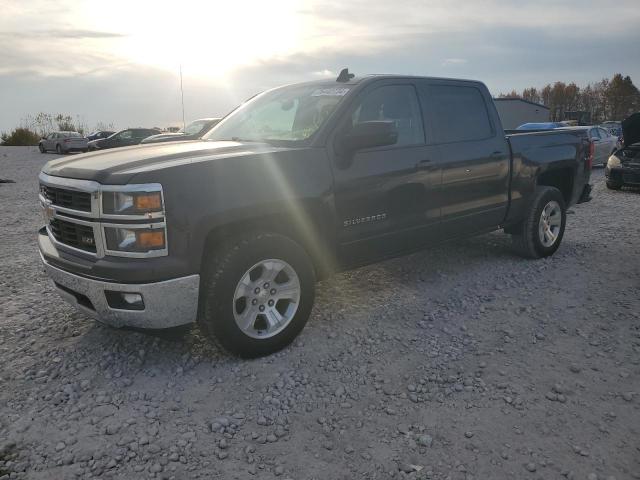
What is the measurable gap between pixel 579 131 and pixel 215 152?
4.72 m

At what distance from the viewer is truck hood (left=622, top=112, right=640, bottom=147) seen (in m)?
12.2

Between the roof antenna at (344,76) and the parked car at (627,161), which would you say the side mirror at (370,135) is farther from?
the parked car at (627,161)

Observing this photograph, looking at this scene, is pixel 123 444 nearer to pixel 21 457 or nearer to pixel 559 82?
pixel 21 457

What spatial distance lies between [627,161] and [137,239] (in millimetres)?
11874

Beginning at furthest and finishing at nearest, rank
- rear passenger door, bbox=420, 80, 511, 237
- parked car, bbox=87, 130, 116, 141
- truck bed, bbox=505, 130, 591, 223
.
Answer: parked car, bbox=87, 130, 116, 141
truck bed, bbox=505, 130, 591, 223
rear passenger door, bbox=420, 80, 511, 237

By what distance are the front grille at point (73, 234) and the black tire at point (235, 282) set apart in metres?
0.72

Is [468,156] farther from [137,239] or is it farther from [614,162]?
[614,162]

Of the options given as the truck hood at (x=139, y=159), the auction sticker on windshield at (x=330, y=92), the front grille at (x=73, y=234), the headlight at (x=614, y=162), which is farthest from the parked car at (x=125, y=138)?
the front grille at (x=73, y=234)

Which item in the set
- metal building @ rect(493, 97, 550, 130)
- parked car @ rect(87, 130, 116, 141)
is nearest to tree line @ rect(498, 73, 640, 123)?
metal building @ rect(493, 97, 550, 130)

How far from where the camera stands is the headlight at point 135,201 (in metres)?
3.01

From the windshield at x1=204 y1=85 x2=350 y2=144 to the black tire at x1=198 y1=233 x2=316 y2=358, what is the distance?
87cm

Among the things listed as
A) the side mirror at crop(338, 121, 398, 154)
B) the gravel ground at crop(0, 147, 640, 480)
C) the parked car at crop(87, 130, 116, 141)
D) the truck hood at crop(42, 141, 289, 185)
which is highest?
the side mirror at crop(338, 121, 398, 154)

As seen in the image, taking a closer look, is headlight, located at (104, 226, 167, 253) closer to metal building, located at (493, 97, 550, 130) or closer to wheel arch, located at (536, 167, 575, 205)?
wheel arch, located at (536, 167, 575, 205)

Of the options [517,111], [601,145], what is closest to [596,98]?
[517,111]
